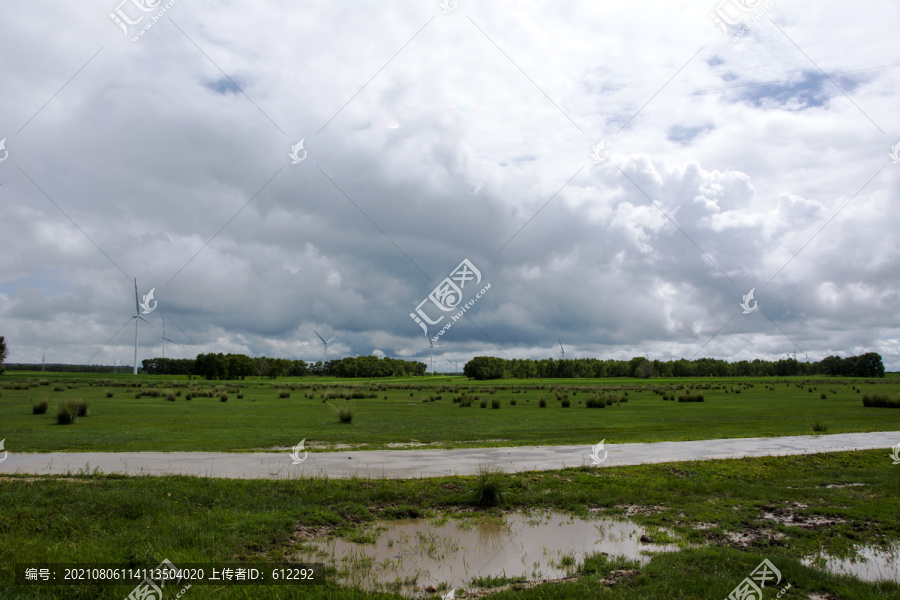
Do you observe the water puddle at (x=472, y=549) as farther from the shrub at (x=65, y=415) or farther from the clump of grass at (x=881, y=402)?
the clump of grass at (x=881, y=402)

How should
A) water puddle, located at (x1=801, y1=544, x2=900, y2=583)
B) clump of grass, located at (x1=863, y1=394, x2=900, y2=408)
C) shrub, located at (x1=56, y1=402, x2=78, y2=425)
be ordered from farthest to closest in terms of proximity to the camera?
clump of grass, located at (x1=863, y1=394, x2=900, y2=408), shrub, located at (x1=56, y1=402, x2=78, y2=425), water puddle, located at (x1=801, y1=544, x2=900, y2=583)

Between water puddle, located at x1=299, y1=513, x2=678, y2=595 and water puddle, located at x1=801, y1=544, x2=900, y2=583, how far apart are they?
8.03 ft

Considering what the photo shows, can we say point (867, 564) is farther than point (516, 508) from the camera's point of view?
No

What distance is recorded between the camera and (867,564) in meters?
9.67

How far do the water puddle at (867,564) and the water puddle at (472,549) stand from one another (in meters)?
2.45

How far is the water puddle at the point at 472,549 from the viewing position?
9.10 meters

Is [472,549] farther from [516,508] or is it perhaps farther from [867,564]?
[867,564]

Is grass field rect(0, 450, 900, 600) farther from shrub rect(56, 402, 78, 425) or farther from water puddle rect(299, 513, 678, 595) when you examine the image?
shrub rect(56, 402, 78, 425)

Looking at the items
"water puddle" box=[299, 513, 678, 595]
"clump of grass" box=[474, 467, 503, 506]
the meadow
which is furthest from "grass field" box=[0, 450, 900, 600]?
"water puddle" box=[299, 513, 678, 595]

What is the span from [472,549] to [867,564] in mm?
6895

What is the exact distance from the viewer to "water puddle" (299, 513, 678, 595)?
29.9 ft

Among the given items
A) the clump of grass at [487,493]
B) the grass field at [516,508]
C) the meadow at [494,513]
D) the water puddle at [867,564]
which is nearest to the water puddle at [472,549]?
the meadow at [494,513]

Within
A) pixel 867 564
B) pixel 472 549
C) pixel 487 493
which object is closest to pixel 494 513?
pixel 487 493

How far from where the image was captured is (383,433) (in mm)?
28953
